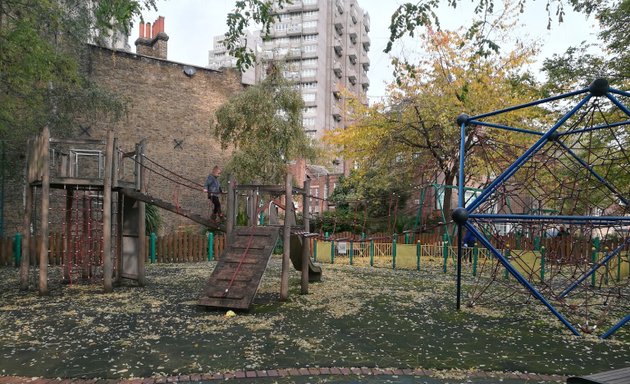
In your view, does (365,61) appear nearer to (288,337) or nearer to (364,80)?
(364,80)

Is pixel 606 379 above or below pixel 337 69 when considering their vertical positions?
below

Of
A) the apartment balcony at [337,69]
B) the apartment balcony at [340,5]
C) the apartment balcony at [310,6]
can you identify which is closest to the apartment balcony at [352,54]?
the apartment balcony at [337,69]

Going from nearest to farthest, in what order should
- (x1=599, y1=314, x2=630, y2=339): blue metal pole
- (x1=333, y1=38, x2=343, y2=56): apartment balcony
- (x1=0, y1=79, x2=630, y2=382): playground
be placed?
1. (x1=0, y1=79, x2=630, y2=382): playground
2. (x1=599, y1=314, x2=630, y2=339): blue metal pole
3. (x1=333, y1=38, x2=343, y2=56): apartment balcony

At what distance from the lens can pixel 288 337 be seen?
7.14m

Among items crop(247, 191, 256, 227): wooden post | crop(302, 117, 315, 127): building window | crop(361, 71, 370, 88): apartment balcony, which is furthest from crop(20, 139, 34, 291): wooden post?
crop(361, 71, 370, 88): apartment balcony

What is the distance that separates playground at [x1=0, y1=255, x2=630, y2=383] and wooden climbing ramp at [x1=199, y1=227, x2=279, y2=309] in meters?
0.30

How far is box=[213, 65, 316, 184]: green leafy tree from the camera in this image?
2138 cm

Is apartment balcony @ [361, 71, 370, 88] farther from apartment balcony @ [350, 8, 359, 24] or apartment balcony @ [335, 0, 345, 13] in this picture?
apartment balcony @ [335, 0, 345, 13]

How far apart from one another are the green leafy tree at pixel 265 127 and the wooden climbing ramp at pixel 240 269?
36.1 feet

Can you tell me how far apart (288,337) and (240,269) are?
108 inches

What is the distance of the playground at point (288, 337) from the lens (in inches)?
227

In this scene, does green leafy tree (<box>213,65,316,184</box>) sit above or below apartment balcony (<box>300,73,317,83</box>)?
below

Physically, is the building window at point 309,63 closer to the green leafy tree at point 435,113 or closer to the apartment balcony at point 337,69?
the apartment balcony at point 337,69

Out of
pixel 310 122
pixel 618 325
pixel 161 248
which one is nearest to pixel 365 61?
pixel 310 122
